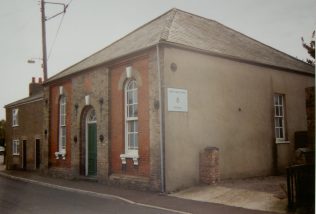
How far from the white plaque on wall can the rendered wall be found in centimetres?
18

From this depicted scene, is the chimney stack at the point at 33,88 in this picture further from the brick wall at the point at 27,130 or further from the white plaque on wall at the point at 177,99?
the white plaque on wall at the point at 177,99

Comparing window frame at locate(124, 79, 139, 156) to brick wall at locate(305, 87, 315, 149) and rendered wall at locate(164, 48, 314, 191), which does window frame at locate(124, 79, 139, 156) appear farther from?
brick wall at locate(305, 87, 315, 149)

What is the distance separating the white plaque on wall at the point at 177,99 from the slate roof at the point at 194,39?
5.44ft

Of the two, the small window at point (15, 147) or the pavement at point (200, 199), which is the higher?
the small window at point (15, 147)

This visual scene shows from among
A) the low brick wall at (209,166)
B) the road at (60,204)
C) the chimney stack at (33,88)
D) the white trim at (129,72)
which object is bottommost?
the road at (60,204)

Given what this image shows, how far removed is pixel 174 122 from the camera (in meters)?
12.1

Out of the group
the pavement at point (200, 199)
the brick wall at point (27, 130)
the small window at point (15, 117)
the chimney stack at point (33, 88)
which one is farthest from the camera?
the chimney stack at point (33, 88)

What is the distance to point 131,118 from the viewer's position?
1365 cm

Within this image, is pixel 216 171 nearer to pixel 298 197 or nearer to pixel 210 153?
pixel 210 153

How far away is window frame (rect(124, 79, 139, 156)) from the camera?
13.5 metres

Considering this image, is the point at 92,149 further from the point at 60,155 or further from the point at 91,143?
the point at 60,155

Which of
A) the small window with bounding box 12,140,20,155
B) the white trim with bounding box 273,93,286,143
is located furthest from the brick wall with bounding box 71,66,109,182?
the small window with bounding box 12,140,20,155

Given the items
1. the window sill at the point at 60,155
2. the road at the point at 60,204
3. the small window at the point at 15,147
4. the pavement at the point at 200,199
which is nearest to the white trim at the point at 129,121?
the pavement at the point at 200,199

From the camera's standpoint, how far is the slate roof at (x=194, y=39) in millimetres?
13234
